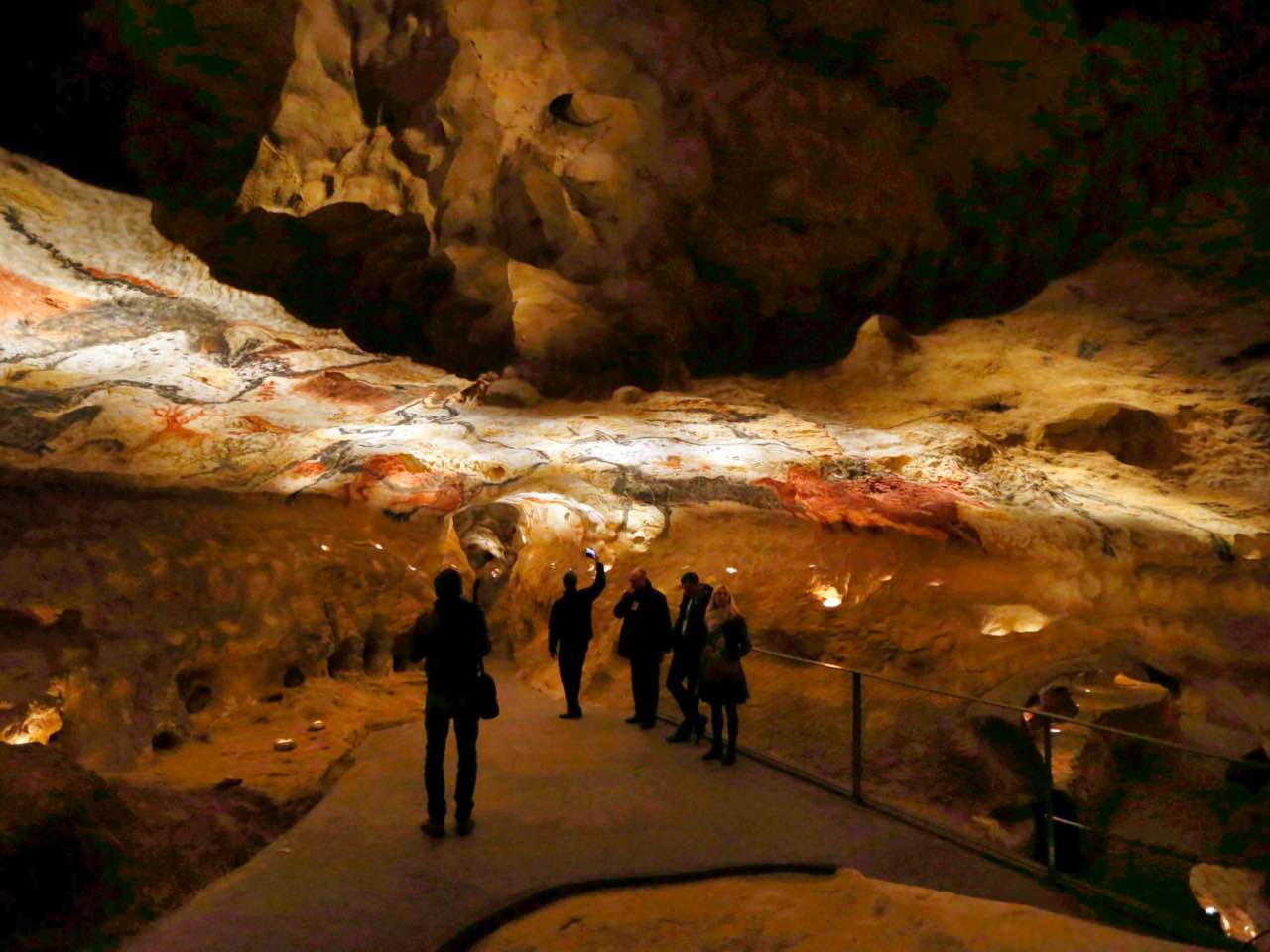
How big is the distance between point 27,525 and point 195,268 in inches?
147

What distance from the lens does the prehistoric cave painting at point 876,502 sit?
9.84 m

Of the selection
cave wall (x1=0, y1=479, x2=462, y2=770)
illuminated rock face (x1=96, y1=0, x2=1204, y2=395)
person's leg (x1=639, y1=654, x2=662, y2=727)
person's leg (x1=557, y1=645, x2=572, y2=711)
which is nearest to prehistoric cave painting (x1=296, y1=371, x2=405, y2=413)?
illuminated rock face (x1=96, y1=0, x2=1204, y2=395)

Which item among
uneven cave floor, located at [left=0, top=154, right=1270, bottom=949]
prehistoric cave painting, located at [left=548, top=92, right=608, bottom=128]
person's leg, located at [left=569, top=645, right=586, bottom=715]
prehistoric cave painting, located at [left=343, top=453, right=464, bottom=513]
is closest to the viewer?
prehistoric cave painting, located at [left=548, top=92, right=608, bottom=128]

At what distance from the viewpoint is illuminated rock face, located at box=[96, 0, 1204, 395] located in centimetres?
506

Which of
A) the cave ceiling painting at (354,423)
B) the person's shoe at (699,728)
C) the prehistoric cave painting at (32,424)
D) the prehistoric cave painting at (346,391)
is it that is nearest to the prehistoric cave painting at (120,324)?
the cave ceiling painting at (354,423)

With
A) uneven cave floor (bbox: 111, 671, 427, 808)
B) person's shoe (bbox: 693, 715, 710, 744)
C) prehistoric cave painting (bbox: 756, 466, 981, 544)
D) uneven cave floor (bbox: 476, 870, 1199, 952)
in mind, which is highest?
prehistoric cave painting (bbox: 756, 466, 981, 544)

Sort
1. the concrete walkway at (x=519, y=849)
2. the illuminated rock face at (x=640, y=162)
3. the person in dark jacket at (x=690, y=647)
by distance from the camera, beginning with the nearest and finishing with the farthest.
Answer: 1. the concrete walkway at (x=519, y=849)
2. the illuminated rock face at (x=640, y=162)
3. the person in dark jacket at (x=690, y=647)

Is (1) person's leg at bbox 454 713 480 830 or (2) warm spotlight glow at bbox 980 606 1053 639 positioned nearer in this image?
(1) person's leg at bbox 454 713 480 830

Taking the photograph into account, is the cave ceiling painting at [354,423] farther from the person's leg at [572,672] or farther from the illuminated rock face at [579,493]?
the person's leg at [572,672]

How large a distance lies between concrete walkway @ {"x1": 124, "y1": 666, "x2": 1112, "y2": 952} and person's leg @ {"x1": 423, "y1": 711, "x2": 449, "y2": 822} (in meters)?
0.15

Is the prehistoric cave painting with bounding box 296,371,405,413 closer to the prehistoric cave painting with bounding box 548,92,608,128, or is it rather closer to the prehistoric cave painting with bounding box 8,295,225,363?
the prehistoric cave painting with bounding box 8,295,225,363

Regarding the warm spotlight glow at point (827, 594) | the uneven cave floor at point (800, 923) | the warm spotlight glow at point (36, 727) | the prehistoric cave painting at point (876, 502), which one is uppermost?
the prehistoric cave painting at point (876, 502)

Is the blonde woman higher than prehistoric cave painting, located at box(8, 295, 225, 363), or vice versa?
prehistoric cave painting, located at box(8, 295, 225, 363)

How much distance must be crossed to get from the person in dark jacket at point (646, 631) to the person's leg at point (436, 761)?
264 cm
